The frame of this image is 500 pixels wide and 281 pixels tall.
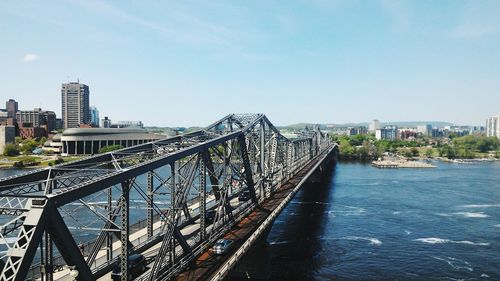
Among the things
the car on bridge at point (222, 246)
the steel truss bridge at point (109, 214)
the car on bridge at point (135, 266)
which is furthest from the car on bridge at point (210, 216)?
the car on bridge at point (135, 266)

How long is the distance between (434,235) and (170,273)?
54600 millimetres

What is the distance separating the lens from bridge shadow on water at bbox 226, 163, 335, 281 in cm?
5188

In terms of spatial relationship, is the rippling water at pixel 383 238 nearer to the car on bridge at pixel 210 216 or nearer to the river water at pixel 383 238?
the river water at pixel 383 238

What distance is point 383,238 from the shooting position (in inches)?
2785

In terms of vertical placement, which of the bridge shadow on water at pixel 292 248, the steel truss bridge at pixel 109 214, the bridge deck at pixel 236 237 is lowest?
the bridge shadow on water at pixel 292 248

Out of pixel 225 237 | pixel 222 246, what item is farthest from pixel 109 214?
pixel 225 237

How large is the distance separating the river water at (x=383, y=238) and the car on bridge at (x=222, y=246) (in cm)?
1050

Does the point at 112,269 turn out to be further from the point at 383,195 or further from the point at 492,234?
the point at 383,195

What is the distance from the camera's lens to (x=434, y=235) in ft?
238

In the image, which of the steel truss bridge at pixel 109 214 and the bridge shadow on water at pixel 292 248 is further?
the bridge shadow on water at pixel 292 248

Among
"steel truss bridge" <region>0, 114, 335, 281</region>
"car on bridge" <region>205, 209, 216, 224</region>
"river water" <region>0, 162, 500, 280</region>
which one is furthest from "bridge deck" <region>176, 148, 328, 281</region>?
"car on bridge" <region>205, 209, 216, 224</region>

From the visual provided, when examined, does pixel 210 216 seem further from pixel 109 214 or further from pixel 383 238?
pixel 383 238

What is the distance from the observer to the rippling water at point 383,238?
5512 centimetres

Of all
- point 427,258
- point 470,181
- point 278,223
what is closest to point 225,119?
point 278,223
